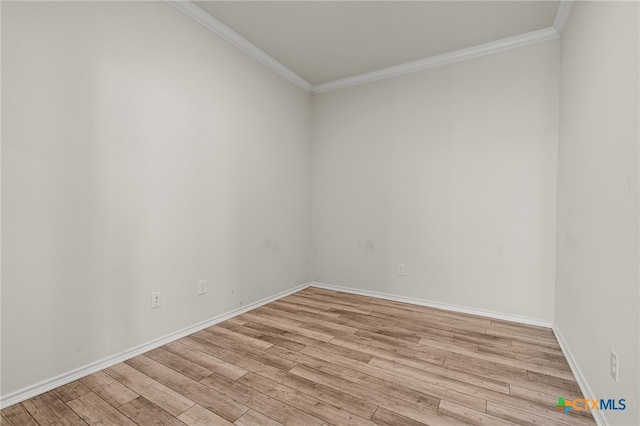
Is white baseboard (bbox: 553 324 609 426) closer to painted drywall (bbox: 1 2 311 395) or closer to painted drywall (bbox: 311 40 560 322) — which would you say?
painted drywall (bbox: 311 40 560 322)

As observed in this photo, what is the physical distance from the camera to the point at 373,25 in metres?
2.58

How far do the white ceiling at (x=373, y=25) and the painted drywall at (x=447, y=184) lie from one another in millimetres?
298

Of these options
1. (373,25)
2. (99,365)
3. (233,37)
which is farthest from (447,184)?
(99,365)

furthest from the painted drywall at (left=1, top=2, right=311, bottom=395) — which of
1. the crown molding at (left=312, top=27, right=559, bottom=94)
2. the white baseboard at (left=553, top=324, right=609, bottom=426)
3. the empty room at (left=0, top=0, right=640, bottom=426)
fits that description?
the white baseboard at (left=553, top=324, right=609, bottom=426)

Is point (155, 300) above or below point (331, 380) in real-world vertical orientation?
above

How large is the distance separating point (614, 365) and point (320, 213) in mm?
2993

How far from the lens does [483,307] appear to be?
2.88 meters

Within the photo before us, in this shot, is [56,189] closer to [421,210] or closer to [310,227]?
[310,227]

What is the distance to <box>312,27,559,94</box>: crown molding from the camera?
2616 mm

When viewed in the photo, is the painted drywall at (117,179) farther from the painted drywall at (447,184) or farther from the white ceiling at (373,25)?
the painted drywall at (447,184)

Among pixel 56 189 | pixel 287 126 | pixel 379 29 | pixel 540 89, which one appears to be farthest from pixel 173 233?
pixel 540 89

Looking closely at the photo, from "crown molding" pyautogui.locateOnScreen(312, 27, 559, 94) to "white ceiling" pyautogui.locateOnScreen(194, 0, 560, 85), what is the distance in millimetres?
53

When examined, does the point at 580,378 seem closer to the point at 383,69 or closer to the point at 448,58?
the point at 448,58

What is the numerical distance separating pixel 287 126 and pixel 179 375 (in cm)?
274
